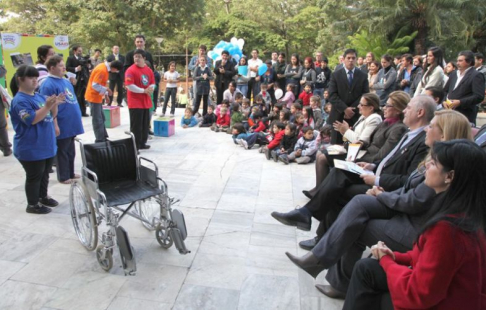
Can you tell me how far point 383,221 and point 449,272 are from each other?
0.87 m

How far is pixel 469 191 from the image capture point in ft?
5.36

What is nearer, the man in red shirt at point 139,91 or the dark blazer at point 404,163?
the dark blazer at point 404,163

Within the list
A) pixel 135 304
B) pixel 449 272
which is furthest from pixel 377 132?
pixel 135 304

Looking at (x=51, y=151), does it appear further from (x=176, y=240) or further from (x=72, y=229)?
(x=176, y=240)

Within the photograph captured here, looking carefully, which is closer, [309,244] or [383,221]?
[383,221]

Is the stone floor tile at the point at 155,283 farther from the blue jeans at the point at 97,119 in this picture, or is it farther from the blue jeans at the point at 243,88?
the blue jeans at the point at 243,88

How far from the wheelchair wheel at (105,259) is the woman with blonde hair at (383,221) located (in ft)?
4.43

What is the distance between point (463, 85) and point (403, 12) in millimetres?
11090

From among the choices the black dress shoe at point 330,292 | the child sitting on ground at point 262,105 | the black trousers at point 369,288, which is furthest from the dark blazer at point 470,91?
the black trousers at point 369,288

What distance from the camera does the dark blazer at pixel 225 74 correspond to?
938 centimetres

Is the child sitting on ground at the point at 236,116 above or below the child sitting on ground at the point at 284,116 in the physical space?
below

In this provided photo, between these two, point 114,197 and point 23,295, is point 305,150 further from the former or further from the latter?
point 23,295

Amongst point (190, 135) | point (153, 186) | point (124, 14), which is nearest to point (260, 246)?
point (153, 186)

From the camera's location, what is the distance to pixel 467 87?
5.12 m
